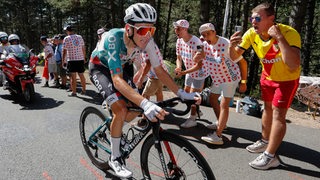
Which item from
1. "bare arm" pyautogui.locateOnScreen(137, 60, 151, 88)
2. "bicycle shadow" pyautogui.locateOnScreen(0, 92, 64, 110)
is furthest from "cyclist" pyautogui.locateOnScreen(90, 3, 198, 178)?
"bicycle shadow" pyautogui.locateOnScreen(0, 92, 64, 110)

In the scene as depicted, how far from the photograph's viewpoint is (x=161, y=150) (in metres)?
2.65

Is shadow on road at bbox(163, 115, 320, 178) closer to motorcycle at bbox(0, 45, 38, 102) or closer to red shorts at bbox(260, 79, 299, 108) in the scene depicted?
red shorts at bbox(260, 79, 299, 108)

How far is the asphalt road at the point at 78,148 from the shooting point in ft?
11.8

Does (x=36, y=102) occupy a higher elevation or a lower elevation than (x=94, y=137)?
lower

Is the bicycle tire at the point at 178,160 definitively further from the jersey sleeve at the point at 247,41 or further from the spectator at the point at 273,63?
the jersey sleeve at the point at 247,41

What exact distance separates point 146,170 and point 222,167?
136 cm

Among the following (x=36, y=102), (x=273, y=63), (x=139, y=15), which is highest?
(x=139, y=15)

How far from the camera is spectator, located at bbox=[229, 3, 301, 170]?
3.30 m

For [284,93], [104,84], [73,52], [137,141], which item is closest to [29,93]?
[73,52]

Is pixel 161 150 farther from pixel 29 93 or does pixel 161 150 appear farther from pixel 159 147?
pixel 29 93

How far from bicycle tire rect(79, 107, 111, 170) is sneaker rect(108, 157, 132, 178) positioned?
407 mm

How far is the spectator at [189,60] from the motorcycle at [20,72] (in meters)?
4.49

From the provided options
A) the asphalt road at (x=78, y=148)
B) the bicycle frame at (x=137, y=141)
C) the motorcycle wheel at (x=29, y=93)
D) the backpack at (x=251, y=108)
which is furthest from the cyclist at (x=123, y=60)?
the motorcycle wheel at (x=29, y=93)

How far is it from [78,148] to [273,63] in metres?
3.31
